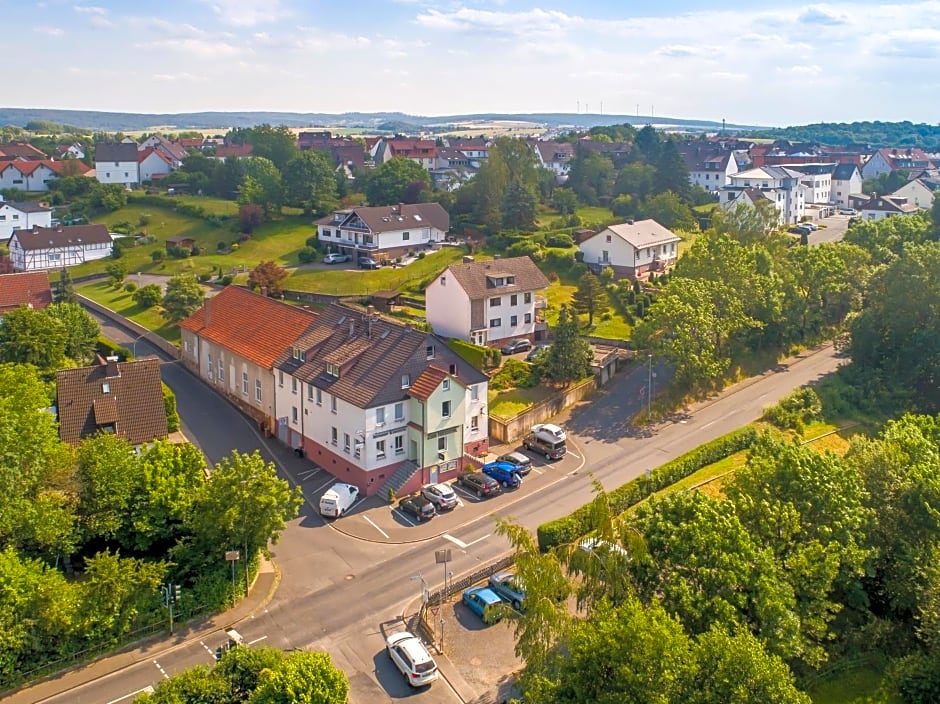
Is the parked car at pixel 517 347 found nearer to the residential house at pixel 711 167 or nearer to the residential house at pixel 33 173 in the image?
the residential house at pixel 711 167

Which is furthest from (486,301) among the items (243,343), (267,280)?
(267,280)

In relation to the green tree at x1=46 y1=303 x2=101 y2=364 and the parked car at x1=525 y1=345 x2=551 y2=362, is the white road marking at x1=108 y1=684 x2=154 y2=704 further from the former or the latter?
the parked car at x1=525 y1=345 x2=551 y2=362

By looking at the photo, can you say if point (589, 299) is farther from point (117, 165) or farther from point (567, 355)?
point (117, 165)

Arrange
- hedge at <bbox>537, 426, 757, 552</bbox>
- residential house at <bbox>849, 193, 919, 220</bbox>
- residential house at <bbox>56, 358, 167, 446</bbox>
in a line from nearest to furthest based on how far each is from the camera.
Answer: hedge at <bbox>537, 426, 757, 552</bbox> → residential house at <bbox>56, 358, 167, 446</bbox> → residential house at <bbox>849, 193, 919, 220</bbox>

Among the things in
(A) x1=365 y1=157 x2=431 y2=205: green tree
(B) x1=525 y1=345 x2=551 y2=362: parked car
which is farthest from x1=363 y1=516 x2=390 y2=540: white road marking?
(A) x1=365 y1=157 x2=431 y2=205: green tree

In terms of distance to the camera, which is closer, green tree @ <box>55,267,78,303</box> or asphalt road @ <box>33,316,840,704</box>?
asphalt road @ <box>33,316,840,704</box>

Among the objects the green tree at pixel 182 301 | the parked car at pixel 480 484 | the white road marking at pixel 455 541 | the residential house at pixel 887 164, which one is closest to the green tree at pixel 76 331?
the green tree at pixel 182 301

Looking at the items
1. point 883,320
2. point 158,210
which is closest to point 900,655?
point 883,320

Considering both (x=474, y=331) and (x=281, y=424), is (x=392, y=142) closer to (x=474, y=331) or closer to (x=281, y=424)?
(x=474, y=331)
